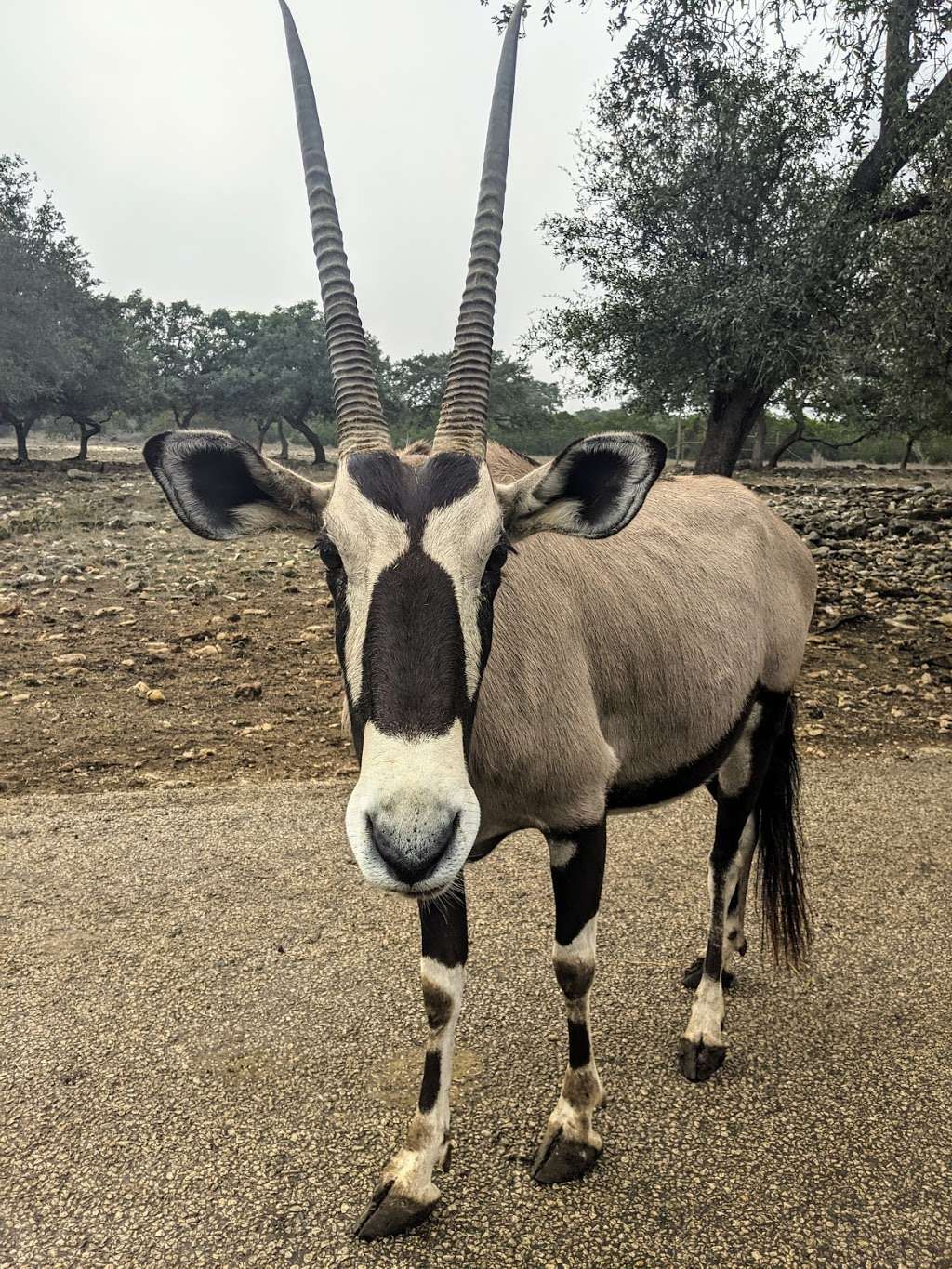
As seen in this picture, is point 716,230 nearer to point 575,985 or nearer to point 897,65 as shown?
point 897,65

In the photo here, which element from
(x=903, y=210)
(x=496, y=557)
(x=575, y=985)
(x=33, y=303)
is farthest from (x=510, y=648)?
(x=33, y=303)

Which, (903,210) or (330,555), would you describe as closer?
(330,555)

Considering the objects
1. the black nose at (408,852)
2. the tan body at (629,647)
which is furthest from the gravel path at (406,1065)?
the black nose at (408,852)

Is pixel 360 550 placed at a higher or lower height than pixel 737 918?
higher

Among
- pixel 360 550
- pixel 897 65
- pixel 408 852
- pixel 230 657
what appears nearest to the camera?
pixel 408 852

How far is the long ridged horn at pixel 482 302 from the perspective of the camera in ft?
8.09

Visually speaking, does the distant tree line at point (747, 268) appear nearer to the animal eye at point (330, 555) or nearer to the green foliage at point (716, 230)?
the green foliage at point (716, 230)

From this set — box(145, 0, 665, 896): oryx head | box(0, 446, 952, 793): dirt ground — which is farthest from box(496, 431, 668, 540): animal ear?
box(0, 446, 952, 793): dirt ground

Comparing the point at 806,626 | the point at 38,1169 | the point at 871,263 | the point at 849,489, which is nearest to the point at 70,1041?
the point at 38,1169

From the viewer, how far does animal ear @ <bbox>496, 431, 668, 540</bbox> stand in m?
2.43

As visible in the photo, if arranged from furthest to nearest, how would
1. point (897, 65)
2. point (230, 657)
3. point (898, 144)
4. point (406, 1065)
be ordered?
1. point (898, 144)
2. point (897, 65)
3. point (230, 657)
4. point (406, 1065)

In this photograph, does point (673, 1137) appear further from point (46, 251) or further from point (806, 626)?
point (46, 251)

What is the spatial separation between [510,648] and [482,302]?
3.72ft

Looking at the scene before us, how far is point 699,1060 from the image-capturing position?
132 inches
